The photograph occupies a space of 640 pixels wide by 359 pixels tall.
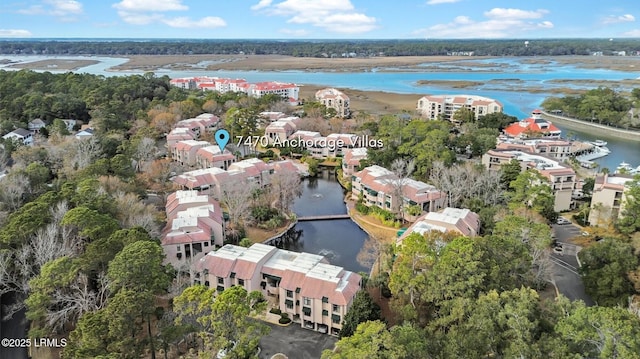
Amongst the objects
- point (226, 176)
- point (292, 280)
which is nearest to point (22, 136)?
point (226, 176)

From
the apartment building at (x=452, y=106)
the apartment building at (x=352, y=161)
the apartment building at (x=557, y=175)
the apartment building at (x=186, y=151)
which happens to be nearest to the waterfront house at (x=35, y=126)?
the apartment building at (x=186, y=151)

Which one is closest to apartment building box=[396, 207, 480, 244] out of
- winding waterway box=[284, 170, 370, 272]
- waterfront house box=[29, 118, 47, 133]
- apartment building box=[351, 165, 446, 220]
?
apartment building box=[351, 165, 446, 220]

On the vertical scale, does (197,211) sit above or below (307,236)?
above

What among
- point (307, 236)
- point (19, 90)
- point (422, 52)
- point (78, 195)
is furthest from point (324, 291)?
point (422, 52)

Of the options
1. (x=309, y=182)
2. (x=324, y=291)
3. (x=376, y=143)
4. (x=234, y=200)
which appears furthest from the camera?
(x=376, y=143)

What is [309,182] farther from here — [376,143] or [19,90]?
[19,90]

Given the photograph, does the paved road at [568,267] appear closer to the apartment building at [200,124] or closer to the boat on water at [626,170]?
the boat on water at [626,170]
